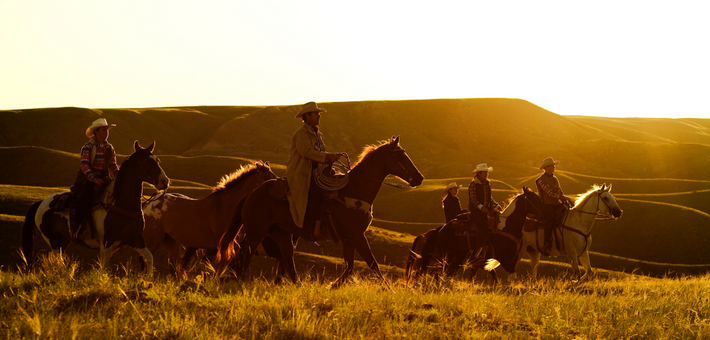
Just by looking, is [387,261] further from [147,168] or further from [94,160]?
[94,160]

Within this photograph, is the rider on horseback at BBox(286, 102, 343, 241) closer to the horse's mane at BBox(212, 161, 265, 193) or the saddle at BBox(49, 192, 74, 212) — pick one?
the horse's mane at BBox(212, 161, 265, 193)

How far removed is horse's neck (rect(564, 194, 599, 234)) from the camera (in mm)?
17500

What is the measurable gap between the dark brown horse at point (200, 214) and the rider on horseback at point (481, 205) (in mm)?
5141

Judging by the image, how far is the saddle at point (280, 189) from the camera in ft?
35.3

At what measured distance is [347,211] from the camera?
34.0 feet

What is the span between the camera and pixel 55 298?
713cm

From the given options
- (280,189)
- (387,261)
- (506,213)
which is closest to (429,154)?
(387,261)

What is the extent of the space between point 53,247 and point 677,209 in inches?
2016

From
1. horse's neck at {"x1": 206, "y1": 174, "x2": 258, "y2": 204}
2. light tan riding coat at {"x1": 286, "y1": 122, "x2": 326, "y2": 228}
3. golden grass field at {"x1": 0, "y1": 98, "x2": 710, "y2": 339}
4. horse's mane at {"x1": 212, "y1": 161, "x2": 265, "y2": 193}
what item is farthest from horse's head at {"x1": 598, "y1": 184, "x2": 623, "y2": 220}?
light tan riding coat at {"x1": 286, "y1": 122, "x2": 326, "y2": 228}

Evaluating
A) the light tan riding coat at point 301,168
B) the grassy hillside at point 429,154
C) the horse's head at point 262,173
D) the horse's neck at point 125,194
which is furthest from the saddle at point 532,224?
the grassy hillside at point 429,154

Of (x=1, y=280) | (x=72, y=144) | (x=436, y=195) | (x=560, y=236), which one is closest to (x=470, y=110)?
(x=72, y=144)

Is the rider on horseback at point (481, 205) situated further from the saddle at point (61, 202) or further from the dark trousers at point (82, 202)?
the saddle at point (61, 202)

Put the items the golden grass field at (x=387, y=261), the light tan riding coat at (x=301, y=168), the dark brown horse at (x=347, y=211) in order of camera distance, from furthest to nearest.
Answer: the light tan riding coat at (x=301, y=168) < the dark brown horse at (x=347, y=211) < the golden grass field at (x=387, y=261)

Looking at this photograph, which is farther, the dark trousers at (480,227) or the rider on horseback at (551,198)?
the rider on horseback at (551,198)
